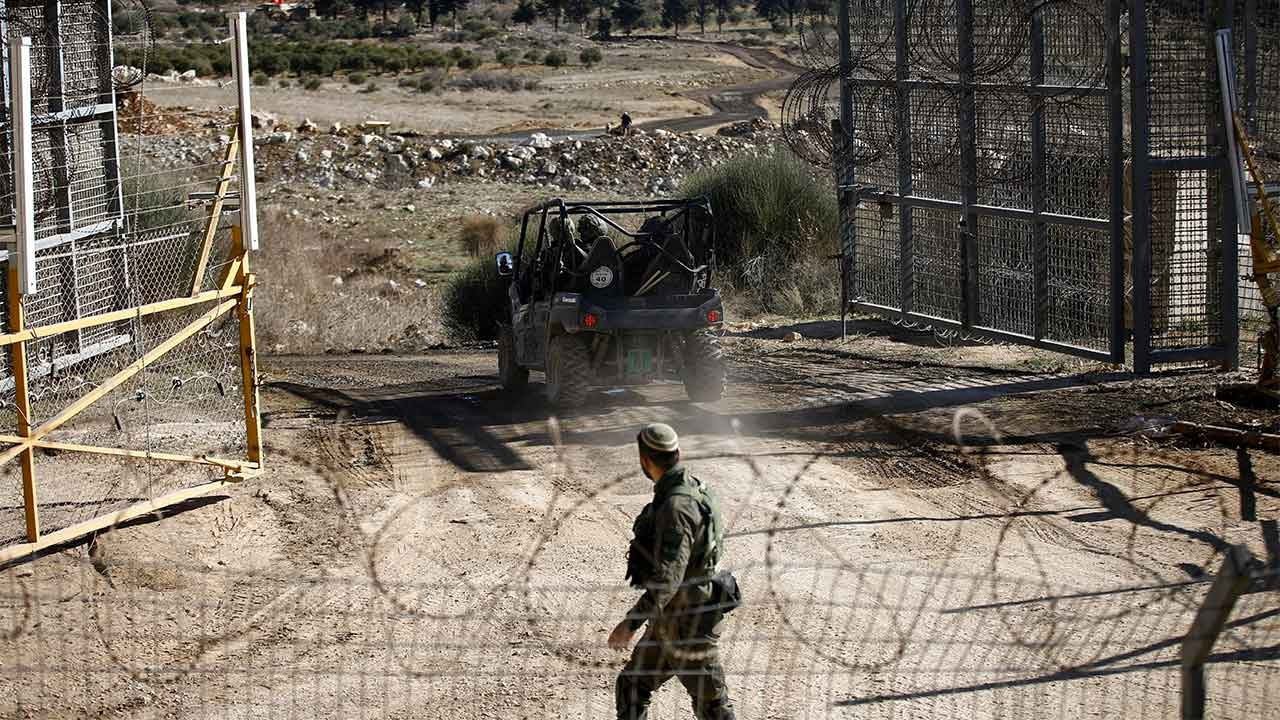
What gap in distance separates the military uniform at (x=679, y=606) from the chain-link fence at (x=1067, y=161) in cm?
804

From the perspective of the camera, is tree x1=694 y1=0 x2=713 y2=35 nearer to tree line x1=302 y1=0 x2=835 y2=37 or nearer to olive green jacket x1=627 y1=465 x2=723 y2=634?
tree line x1=302 y1=0 x2=835 y2=37

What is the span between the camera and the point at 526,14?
90.9 metres

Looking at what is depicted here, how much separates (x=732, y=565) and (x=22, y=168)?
417cm

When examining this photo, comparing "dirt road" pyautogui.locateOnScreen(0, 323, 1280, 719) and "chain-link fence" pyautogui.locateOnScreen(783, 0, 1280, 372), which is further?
"chain-link fence" pyautogui.locateOnScreen(783, 0, 1280, 372)

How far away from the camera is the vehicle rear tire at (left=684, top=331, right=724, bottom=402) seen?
12586 mm

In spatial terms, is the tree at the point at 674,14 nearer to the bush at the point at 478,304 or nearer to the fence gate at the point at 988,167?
the bush at the point at 478,304

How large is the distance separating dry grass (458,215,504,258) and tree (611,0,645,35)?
59.3m

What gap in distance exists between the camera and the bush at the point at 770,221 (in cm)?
2119

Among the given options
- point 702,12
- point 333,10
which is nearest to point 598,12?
point 702,12

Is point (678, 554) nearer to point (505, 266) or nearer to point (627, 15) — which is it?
point (505, 266)

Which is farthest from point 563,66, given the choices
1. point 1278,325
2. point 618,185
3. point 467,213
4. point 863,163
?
point 1278,325

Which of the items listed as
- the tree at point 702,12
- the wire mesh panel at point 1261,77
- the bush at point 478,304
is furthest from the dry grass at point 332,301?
the tree at point 702,12

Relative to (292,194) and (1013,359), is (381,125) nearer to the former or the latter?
(292,194)

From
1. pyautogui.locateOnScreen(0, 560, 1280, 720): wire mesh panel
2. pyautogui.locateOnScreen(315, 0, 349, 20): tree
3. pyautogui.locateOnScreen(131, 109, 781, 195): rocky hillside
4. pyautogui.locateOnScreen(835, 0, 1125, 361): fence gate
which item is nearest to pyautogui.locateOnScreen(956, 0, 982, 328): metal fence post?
pyautogui.locateOnScreen(835, 0, 1125, 361): fence gate
